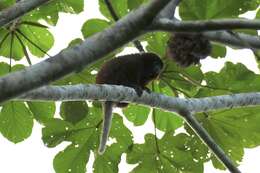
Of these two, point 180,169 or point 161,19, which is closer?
point 161,19

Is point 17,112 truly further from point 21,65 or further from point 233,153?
point 233,153

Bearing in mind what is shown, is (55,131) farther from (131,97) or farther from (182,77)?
(131,97)

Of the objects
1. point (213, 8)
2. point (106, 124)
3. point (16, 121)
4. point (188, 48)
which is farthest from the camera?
point (16, 121)

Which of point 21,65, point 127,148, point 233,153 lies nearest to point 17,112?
point 21,65

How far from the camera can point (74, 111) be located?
12.4 ft

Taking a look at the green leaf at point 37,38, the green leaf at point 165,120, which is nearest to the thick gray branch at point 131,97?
the green leaf at point 165,120

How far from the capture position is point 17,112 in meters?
3.79

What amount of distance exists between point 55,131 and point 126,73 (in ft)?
2.14

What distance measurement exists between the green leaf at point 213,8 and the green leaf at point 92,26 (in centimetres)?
74

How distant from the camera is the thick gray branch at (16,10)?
2.45 m

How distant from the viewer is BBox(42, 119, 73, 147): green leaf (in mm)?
3840

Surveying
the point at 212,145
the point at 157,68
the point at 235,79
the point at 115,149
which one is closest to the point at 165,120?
the point at 115,149

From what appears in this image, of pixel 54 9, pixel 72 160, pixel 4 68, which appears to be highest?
pixel 54 9

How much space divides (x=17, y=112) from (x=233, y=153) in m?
1.52
